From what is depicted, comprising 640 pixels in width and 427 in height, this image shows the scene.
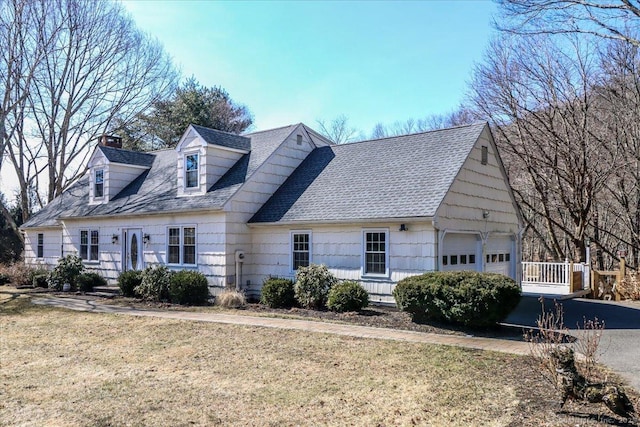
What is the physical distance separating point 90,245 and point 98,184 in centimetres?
291

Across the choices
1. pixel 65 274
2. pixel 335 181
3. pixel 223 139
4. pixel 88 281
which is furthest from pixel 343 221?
pixel 65 274

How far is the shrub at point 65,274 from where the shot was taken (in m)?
19.9

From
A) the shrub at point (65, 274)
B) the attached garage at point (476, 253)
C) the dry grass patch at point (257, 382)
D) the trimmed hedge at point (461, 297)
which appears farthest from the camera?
the shrub at point (65, 274)

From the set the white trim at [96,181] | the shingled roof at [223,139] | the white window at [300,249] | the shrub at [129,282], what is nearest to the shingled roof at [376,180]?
the white window at [300,249]

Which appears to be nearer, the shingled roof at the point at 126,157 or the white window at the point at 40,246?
the shingled roof at the point at 126,157

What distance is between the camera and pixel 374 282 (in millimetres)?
14305

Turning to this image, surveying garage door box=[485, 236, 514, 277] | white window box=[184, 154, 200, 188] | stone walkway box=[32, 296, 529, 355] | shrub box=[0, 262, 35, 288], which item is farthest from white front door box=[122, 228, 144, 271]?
garage door box=[485, 236, 514, 277]

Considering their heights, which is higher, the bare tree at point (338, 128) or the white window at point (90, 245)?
the bare tree at point (338, 128)

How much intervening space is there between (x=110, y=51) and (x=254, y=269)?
18935 mm

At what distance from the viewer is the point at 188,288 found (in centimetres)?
1571

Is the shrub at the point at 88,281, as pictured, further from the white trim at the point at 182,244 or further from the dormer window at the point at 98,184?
the dormer window at the point at 98,184

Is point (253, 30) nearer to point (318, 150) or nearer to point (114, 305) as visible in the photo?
point (318, 150)

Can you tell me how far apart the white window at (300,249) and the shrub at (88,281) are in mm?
9098

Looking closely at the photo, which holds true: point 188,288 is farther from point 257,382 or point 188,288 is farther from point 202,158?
point 257,382
